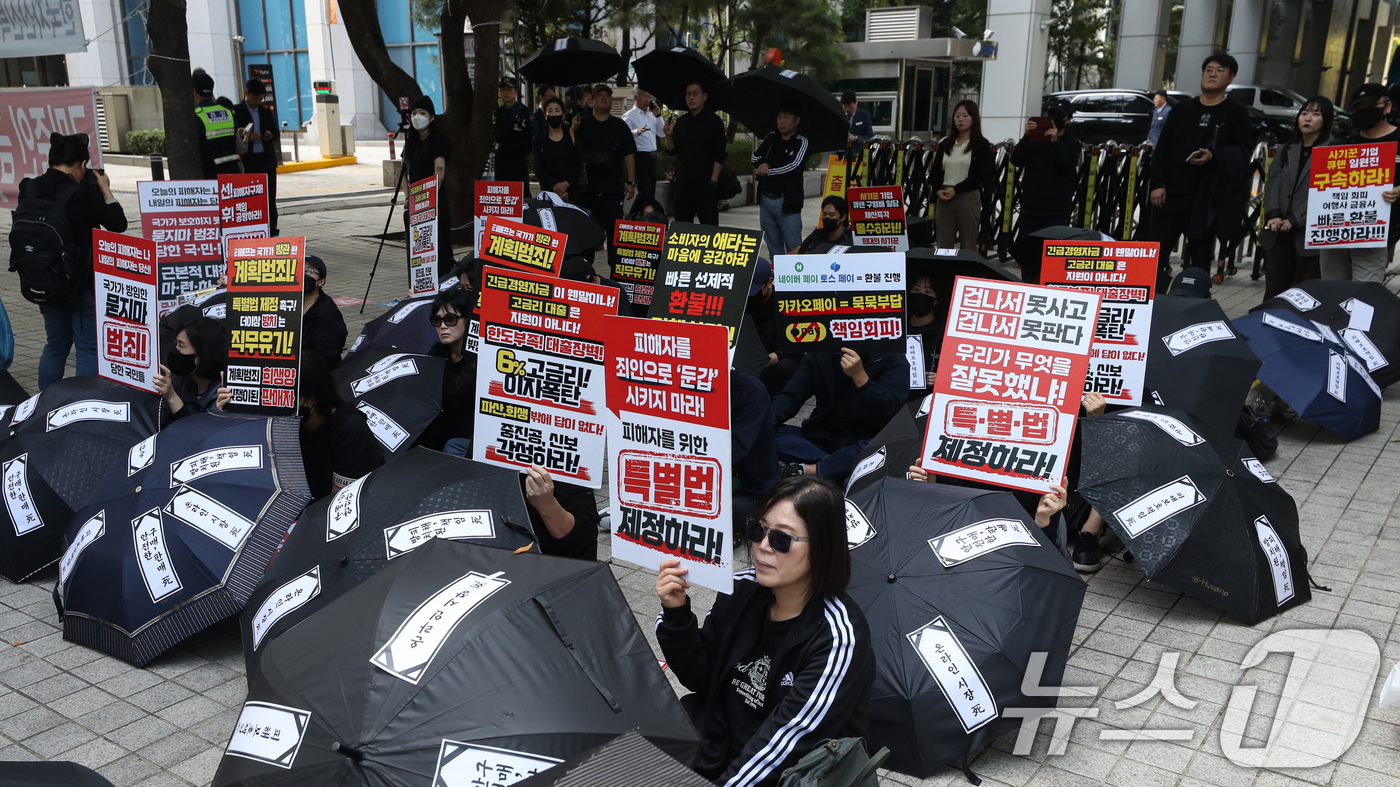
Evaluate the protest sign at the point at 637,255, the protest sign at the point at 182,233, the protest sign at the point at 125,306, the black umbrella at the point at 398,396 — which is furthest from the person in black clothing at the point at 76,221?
the protest sign at the point at 637,255

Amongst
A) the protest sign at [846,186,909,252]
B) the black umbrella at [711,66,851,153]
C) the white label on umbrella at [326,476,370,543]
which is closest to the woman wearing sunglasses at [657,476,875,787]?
the white label on umbrella at [326,476,370,543]

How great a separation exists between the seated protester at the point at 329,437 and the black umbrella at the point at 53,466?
2.82 feet

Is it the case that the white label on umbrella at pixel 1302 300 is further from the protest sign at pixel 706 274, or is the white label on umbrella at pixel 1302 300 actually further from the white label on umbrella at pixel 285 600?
the white label on umbrella at pixel 285 600

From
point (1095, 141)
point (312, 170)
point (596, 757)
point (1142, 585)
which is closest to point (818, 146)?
point (1142, 585)

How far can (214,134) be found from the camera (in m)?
12.1

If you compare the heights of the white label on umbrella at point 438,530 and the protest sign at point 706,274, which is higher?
the protest sign at point 706,274

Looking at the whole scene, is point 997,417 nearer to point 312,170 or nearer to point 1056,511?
point 1056,511

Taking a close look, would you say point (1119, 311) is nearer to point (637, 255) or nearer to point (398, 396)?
point (398, 396)

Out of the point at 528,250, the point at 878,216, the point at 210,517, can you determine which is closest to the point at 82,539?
the point at 210,517

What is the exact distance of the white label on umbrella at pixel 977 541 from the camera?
376 centimetres

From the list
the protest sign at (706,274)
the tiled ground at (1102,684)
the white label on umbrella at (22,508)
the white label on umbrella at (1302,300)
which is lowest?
the tiled ground at (1102,684)

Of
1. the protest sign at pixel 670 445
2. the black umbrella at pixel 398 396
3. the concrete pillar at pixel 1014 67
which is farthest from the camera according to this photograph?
the concrete pillar at pixel 1014 67

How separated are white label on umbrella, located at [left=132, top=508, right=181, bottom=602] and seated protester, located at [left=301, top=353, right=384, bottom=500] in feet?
2.85

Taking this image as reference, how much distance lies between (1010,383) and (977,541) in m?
0.85
